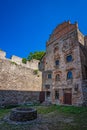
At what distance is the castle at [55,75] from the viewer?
14930mm

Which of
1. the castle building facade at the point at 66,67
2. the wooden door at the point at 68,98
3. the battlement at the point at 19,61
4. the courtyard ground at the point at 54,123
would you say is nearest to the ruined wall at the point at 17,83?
the battlement at the point at 19,61

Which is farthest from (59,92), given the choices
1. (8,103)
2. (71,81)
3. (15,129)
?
(15,129)

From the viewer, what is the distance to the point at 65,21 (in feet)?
66.8

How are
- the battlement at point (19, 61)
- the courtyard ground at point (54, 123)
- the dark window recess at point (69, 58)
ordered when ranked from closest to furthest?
the courtyard ground at point (54, 123) → the battlement at point (19, 61) → the dark window recess at point (69, 58)

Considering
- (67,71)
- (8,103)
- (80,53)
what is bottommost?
(8,103)

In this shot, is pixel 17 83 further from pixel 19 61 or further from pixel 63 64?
pixel 63 64

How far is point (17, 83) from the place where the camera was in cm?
1612

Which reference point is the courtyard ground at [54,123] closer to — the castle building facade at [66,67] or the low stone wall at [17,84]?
the low stone wall at [17,84]

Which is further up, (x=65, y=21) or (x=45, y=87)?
(x=65, y=21)

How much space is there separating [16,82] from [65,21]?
14501mm

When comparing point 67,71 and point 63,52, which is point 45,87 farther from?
point 63,52

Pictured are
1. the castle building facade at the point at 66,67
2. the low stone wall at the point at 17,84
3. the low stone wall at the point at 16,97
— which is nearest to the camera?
the low stone wall at the point at 16,97

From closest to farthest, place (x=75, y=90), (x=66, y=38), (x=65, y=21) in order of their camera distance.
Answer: (x=75, y=90) < (x=66, y=38) < (x=65, y=21)

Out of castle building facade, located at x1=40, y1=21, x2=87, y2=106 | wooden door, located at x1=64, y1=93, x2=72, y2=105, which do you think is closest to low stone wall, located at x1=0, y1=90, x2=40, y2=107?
castle building facade, located at x1=40, y1=21, x2=87, y2=106
